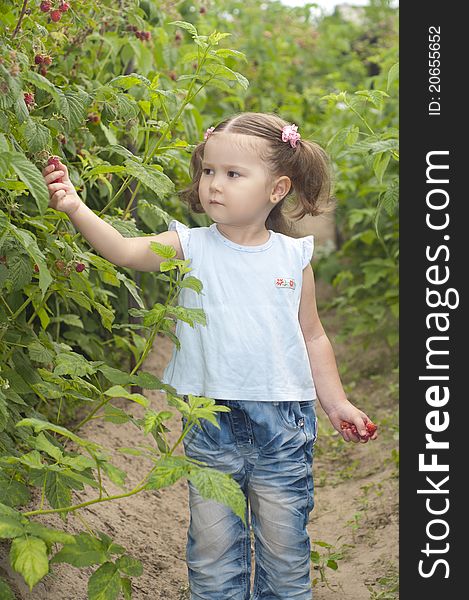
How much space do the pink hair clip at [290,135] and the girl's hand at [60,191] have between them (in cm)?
56

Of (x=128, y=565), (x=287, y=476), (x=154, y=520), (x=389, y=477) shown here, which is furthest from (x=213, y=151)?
(x=389, y=477)

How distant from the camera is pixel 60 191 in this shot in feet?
7.37

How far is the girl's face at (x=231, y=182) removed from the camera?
8.15 ft

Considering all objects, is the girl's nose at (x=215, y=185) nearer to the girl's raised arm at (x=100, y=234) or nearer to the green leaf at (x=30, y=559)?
the girl's raised arm at (x=100, y=234)

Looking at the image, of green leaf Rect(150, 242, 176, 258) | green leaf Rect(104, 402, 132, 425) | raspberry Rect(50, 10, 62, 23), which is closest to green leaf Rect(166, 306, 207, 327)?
green leaf Rect(150, 242, 176, 258)

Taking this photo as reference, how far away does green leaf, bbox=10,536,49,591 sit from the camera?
73.4 inches

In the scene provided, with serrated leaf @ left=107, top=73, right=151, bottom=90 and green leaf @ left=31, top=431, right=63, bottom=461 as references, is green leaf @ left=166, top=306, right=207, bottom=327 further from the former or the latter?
serrated leaf @ left=107, top=73, right=151, bottom=90

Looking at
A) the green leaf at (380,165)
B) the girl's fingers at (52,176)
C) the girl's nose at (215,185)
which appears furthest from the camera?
the green leaf at (380,165)

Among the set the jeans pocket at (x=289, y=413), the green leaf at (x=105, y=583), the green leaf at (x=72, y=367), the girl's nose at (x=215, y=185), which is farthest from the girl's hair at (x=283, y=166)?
the green leaf at (x=105, y=583)

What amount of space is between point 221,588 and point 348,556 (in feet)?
2.84

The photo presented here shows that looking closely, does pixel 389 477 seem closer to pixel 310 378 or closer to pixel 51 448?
pixel 310 378

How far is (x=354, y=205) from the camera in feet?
20.0

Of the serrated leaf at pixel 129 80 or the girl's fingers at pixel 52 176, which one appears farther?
the serrated leaf at pixel 129 80

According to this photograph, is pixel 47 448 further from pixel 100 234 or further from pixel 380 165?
pixel 380 165
